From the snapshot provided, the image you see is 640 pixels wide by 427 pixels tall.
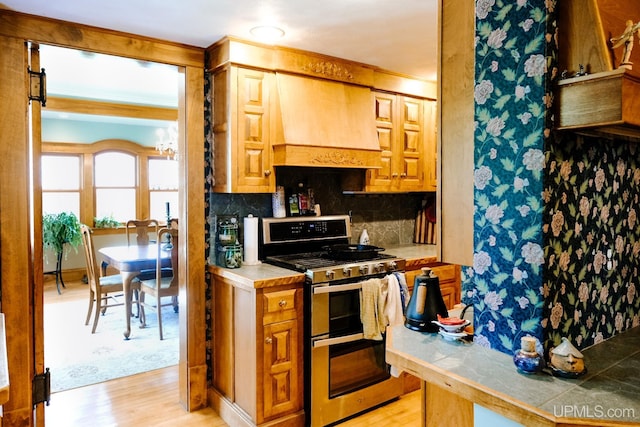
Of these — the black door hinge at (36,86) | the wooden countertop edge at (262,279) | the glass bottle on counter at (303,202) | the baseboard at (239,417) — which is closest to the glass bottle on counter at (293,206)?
the glass bottle on counter at (303,202)

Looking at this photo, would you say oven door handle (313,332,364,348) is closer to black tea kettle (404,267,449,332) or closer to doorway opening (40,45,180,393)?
black tea kettle (404,267,449,332)

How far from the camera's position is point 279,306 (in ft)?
8.55

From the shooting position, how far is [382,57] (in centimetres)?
318

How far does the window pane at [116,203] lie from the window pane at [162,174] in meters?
0.38

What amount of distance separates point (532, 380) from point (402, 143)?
265 cm

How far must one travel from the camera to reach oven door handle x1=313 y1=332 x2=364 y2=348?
2.70 m

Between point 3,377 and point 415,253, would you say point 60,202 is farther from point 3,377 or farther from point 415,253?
point 3,377

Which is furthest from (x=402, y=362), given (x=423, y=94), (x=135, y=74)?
(x=135, y=74)

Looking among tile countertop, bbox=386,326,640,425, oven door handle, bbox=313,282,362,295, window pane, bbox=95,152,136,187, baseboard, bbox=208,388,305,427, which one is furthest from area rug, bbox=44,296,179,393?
tile countertop, bbox=386,326,640,425

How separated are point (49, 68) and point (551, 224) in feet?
16.4

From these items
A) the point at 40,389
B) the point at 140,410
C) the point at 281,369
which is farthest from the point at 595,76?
the point at 140,410

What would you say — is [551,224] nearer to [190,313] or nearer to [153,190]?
[190,313]

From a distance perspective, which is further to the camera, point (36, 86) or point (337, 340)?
point (337, 340)

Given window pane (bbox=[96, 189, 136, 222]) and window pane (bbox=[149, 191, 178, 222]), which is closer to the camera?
window pane (bbox=[96, 189, 136, 222])
